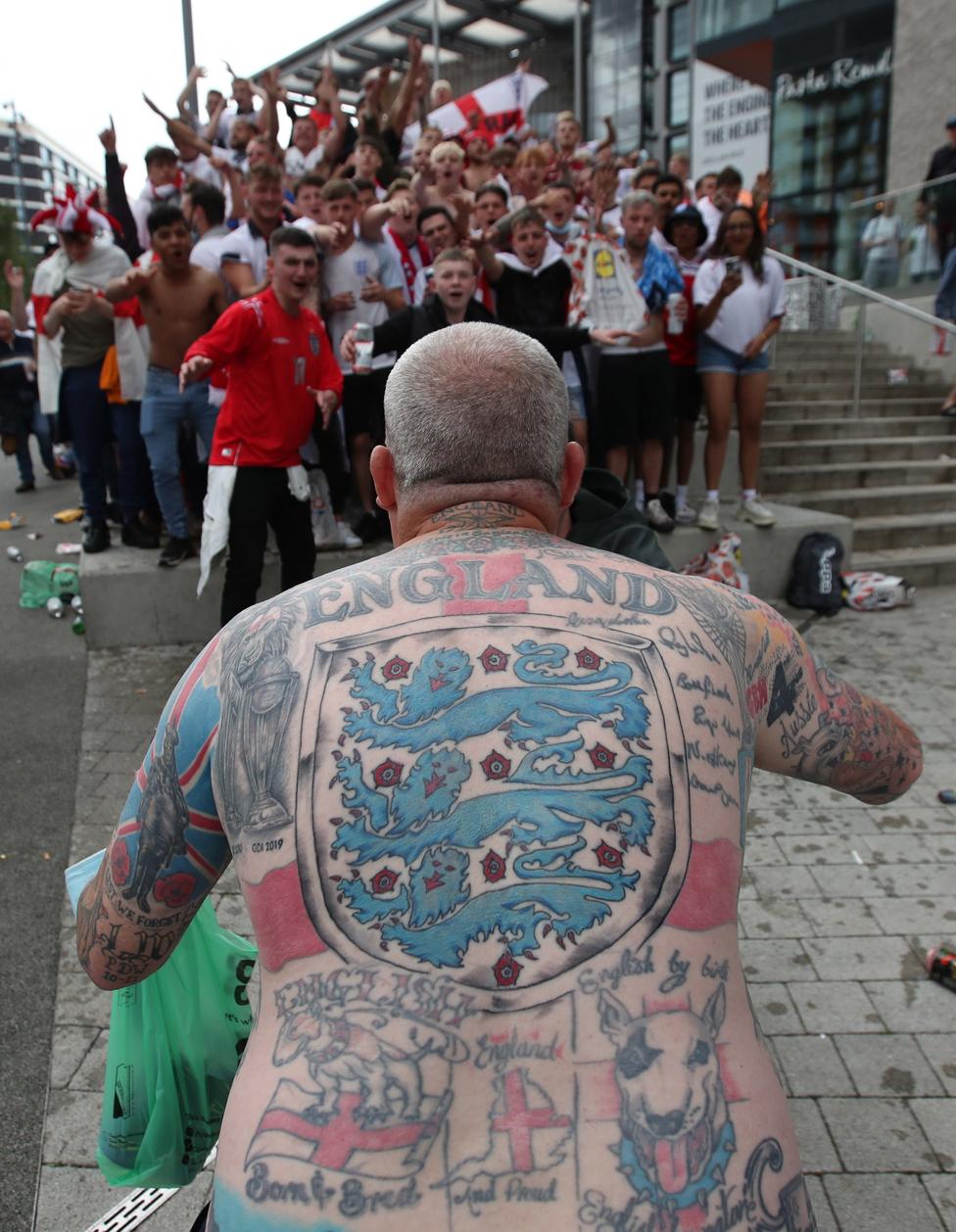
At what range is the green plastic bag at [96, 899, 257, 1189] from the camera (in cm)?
188

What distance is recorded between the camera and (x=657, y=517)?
6.54 metres

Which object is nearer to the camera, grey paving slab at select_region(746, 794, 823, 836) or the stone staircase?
grey paving slab at select_region(746, 794, 823, 836)

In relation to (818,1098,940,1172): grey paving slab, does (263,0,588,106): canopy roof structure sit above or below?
above

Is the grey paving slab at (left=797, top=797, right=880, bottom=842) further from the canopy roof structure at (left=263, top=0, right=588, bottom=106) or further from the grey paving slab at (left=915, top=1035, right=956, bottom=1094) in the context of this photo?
the canopy roof structure at (left=263, top=0, right=588, bottom=106)

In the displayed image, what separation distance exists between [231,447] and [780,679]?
407cm

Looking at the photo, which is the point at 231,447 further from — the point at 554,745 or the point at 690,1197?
the point at 690,1197

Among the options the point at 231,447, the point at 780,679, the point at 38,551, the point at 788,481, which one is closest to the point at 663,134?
the point at 788,481

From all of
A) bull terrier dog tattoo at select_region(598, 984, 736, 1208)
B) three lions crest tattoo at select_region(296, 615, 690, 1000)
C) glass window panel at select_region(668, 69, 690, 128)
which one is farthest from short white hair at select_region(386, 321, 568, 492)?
glass window panel at select_region(668, 69, 690, 128)

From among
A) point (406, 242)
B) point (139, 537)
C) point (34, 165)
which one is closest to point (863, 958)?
point (139, 537)

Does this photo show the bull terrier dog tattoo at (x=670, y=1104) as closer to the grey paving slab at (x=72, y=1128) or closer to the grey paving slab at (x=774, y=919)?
the grey paving slab at (x=72, y=1128)

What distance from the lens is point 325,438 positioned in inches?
227

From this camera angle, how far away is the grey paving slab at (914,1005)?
2.76 meters

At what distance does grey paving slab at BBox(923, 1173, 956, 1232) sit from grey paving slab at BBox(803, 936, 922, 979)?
753mm

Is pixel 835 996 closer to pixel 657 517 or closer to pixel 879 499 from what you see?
pixel 657 517
